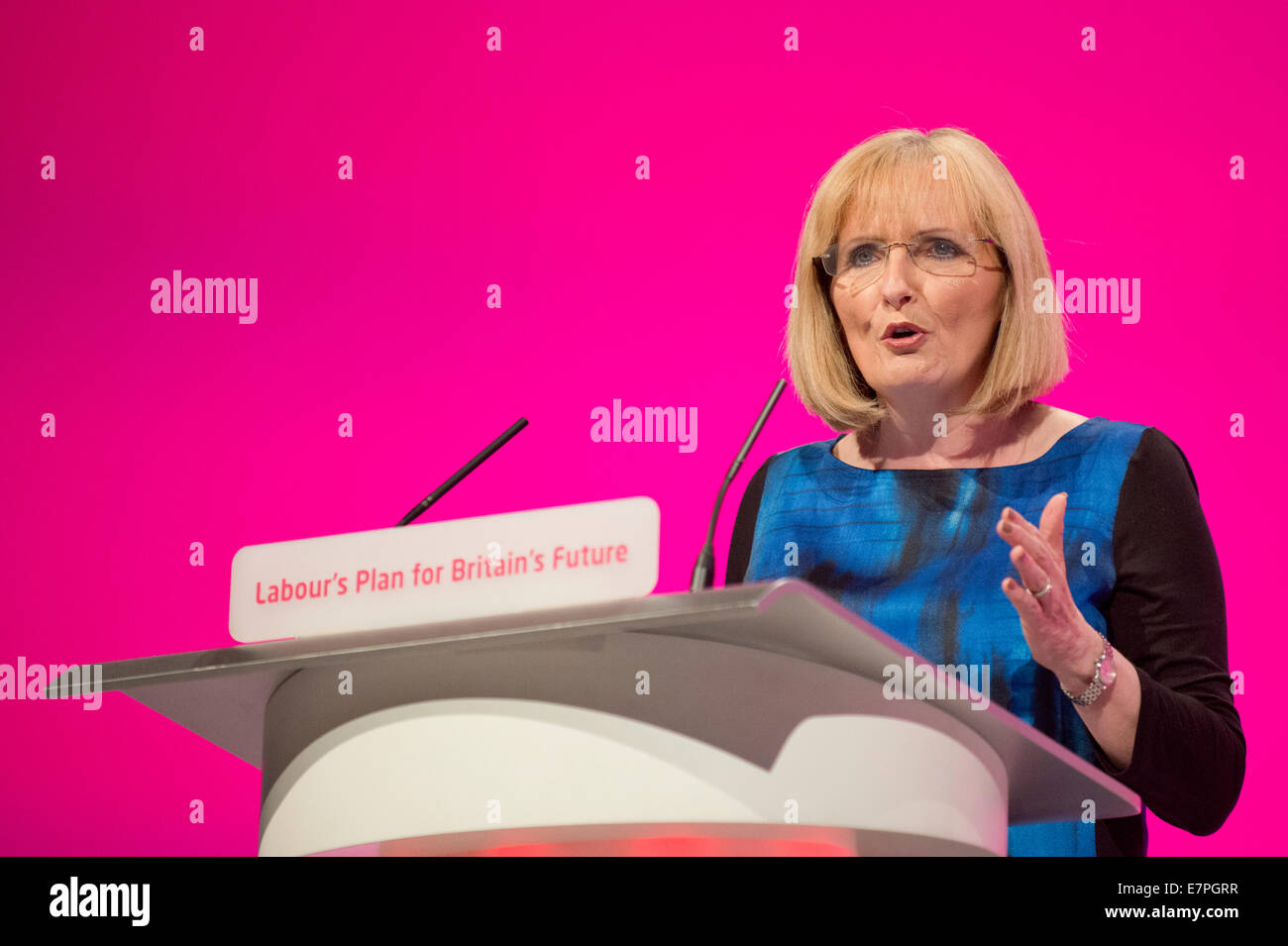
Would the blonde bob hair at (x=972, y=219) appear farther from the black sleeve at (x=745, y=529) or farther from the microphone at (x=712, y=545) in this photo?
the microphone at (x=712, y=545)

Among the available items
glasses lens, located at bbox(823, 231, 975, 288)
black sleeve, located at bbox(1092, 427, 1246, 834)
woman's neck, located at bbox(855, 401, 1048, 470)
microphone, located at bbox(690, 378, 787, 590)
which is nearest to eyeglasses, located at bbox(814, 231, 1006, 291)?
glasses lens, located at bbox(823, 231, 975, 288)

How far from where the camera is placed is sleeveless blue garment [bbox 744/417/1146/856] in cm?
169

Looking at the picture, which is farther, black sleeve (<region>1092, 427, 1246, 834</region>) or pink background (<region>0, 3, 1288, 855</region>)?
pink background (<region>0, 3, 1288, 855</region>)

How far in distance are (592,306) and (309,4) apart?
0.92m

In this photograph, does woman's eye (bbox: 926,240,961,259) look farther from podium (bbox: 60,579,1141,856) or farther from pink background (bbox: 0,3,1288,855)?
podium (bbox: 60,579,1141,856)

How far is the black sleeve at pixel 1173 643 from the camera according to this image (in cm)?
140

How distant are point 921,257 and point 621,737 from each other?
1.14 metres

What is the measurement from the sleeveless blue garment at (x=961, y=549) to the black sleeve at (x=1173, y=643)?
0.03 m

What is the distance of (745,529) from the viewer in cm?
214

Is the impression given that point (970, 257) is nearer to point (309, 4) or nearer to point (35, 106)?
point (309, 4)

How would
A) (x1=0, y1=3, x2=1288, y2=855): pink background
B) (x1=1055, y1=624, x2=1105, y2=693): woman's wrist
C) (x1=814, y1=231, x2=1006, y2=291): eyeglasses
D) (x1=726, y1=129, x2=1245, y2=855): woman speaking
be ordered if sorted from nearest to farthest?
1. (x1=1055, y1=624, x2=1105, y2=693): woman's wrist
2. (x1=726, y1=129, x2=1245, y2=855): woman speaking
3. (x1=814, y1=231, x2=1006, y2=291): eyeglasses
4. (x1=0, y1=3, x2=1288, y2=855): pink background

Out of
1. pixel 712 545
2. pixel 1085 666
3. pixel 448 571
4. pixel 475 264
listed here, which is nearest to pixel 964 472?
pixel 1085 666

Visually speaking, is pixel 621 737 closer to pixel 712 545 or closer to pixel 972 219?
pixel 712 545
